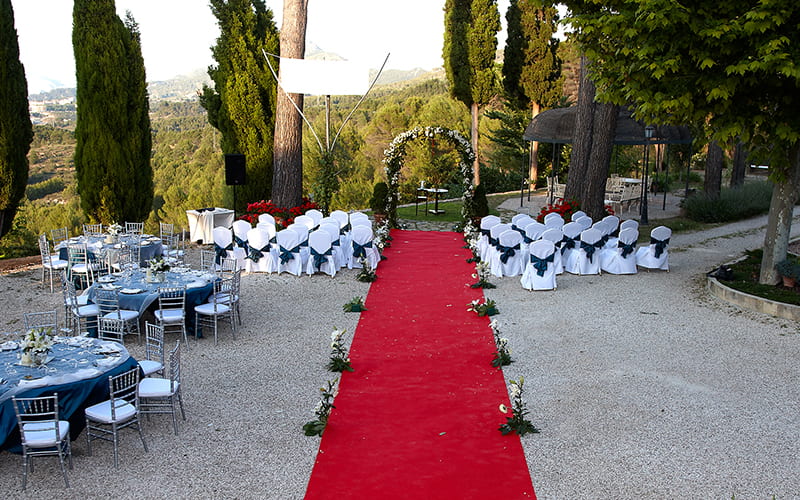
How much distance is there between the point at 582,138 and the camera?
1631 centimetres

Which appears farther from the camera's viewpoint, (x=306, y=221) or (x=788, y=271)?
(x=306, y=221)

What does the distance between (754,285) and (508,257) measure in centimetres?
434

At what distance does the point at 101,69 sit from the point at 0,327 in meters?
7.89

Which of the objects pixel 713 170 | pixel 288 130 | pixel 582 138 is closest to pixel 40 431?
pixel 288 130

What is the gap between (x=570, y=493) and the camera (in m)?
5.30

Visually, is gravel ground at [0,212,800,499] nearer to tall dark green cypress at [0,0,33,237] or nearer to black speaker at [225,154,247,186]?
tall dark green cypress at [0,0,33,237]

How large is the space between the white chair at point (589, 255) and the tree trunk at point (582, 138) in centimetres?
355

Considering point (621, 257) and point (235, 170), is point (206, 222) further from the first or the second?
point (621, 257)

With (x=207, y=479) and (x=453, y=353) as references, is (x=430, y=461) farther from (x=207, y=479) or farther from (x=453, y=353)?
(x=453, y=353)

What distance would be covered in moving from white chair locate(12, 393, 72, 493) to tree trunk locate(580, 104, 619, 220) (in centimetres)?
1274

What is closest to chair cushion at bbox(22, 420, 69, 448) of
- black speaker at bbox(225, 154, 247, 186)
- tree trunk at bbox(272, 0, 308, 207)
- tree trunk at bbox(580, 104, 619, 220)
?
black speaker at bbox(225, 154, 247, 186)

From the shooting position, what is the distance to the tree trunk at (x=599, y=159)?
606 inches

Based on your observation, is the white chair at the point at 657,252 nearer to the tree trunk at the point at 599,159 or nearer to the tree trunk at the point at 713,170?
the tree trunk at the point at 599,159

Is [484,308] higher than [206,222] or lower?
lower
